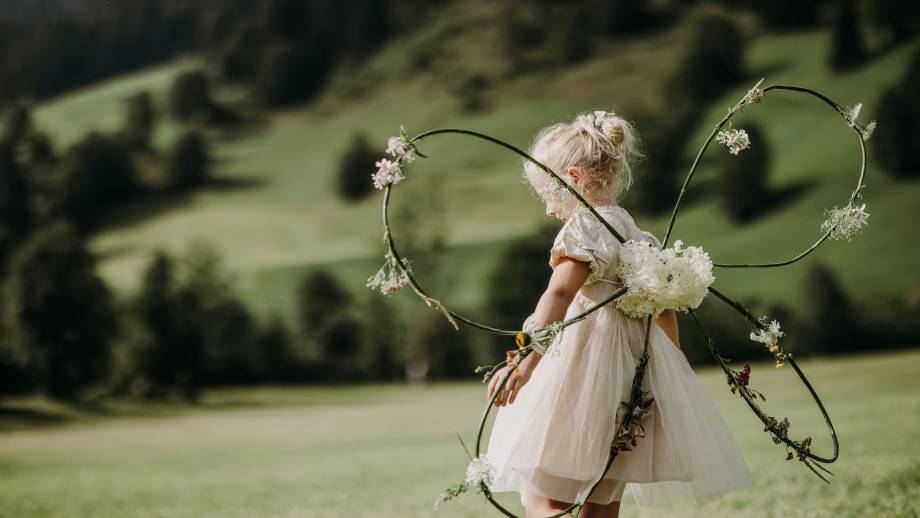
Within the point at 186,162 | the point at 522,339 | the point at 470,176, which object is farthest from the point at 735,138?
the point at 186,162

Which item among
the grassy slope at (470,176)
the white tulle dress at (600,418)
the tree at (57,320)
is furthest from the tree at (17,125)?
the white tulle dress at (600,418)

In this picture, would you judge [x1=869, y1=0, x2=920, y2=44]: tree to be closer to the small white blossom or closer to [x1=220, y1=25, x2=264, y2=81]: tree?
[x1=220, y1=25, x2=264, y2=81]: tree

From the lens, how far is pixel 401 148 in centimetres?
456

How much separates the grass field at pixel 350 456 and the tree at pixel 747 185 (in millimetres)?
55875

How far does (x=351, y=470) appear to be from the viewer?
17.1 metres

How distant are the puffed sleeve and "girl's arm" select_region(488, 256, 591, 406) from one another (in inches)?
1.8

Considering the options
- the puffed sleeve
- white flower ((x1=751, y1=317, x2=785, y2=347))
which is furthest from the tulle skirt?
white flower ((x1=751, y1=317, x2=785, y2=347))

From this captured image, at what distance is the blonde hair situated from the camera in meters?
5.20

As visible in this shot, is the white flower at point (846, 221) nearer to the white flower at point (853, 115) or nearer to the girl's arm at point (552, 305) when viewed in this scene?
the white flower at point (853, 115)

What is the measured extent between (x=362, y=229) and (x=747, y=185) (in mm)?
47687

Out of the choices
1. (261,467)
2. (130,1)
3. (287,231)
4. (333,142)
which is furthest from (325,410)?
(130,1)

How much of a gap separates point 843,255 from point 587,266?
8431 centimetres

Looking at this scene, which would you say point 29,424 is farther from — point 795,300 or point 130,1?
point 130,1

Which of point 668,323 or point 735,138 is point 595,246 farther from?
point 735,138
